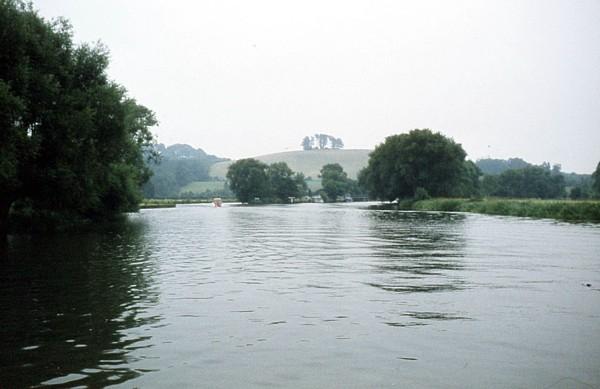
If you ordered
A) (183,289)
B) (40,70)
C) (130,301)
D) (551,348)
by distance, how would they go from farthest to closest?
(40,70) → (183,289) → (130,301) → (551,348)

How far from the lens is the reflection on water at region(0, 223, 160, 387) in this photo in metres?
9.16

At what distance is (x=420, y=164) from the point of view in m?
122

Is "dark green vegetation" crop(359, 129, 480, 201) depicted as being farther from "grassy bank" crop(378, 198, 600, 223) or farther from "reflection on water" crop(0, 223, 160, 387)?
"reflection on water" crop(0, 223, 160, 387)

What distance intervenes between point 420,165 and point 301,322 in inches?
4492

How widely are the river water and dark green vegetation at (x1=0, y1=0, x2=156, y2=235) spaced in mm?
A: 9457

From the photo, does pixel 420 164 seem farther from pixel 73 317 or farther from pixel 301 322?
pixel 73 317

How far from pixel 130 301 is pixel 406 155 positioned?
371ft

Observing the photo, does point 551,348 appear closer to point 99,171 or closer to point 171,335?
point 171,335

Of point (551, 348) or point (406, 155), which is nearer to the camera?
point (551, 348)

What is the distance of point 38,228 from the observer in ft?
157

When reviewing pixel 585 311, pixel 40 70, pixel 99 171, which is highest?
pixel 40 70

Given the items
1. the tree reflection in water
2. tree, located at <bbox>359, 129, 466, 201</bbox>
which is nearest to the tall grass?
tree, located at <bbox>359, 129, 466, 201</bbox>

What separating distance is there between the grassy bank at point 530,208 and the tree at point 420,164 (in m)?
18.6

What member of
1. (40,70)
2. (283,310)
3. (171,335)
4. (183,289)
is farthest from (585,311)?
(40,70)
